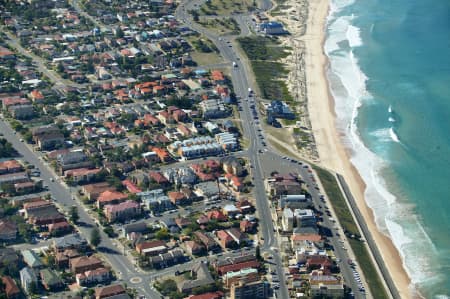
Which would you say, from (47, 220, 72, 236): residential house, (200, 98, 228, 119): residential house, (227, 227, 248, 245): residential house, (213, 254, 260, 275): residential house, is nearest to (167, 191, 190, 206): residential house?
(227, 227, 248, 245): residential house

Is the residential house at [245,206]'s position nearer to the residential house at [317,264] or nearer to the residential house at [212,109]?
the residential house at [317,264]

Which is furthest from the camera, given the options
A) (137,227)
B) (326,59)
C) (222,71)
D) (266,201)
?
(326,59)

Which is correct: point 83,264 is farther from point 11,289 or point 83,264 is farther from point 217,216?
point 217,216

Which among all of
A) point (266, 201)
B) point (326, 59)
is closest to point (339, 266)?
point (266, 201)

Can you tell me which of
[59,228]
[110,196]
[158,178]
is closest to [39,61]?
[158,178]

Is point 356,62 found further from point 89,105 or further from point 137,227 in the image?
point 137,227

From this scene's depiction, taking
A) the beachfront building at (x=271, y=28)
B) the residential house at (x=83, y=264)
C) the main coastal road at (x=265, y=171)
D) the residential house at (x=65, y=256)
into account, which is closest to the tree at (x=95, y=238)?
the residential house at (x=65, y=256)
